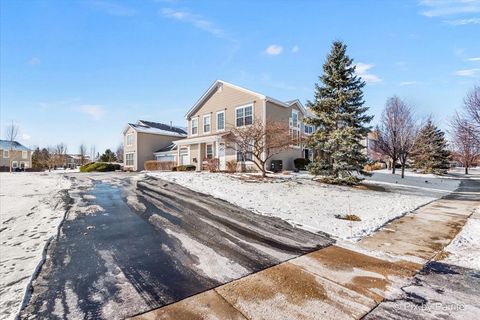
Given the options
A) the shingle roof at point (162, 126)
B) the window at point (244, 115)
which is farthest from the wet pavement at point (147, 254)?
the shingle roof at point (162, 126)

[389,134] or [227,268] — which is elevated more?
[389,134]

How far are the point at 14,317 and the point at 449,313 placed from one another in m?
4.97

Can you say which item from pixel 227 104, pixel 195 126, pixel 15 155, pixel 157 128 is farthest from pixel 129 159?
pixel 15 155

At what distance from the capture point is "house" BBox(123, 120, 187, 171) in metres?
29.1

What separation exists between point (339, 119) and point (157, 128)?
25.7m

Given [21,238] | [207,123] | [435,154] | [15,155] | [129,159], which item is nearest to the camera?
[21,238]

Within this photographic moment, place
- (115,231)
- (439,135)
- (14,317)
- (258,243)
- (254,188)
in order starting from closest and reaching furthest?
(14,317), (258,243), (115,231), (254,188), (439,135)

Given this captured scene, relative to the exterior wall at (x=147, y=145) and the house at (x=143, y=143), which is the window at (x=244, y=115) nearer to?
the house at (x=143, y=143)

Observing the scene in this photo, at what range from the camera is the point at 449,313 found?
2.77 m

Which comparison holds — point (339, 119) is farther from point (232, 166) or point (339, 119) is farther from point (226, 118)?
point (226, 118)

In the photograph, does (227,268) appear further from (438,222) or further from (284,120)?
(284,120)

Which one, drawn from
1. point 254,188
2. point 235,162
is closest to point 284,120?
point 235,162

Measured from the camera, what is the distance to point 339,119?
14.4 metres

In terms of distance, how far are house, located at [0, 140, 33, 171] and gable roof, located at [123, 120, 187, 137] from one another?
2975 centimetres
